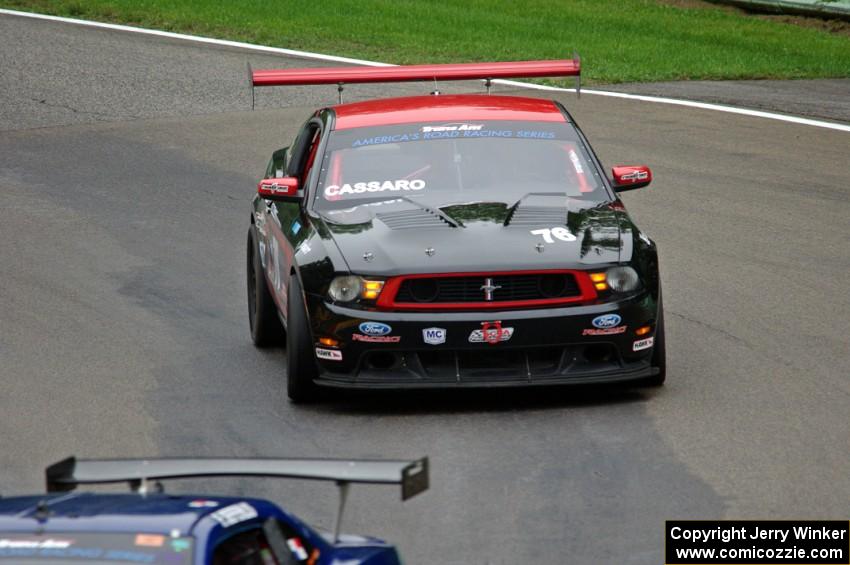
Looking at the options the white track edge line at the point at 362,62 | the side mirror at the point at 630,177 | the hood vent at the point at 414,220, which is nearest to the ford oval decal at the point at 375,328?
the hood vent at the point at 414,220

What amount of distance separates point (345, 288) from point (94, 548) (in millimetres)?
4302

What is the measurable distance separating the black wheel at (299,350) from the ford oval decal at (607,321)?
1.16 feet

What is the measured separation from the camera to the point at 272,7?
28188 mm

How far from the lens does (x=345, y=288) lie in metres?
8.38

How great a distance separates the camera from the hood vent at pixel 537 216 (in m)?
8.71

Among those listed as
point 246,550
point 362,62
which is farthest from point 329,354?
point 362,62

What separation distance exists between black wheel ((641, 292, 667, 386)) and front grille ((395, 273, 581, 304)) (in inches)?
23.8

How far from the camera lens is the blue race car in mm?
4176

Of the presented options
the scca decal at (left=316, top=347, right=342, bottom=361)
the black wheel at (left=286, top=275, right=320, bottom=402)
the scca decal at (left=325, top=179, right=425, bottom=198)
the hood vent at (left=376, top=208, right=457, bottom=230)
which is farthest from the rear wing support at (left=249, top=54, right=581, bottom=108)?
the scca decal at (left=316, top=347, right=342, bottom=361)

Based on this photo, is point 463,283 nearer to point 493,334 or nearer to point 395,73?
point 493,334

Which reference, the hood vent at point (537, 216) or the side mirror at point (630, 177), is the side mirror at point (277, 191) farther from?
the side mirror at point (630, 177)

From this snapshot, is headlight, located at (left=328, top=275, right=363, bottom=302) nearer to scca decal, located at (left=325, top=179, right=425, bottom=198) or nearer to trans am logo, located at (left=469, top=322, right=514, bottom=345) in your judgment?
trans am logo, located at (left=469, top=322, right=514, bottom=345)

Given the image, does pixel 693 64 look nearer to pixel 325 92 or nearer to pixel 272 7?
pixel 325 92

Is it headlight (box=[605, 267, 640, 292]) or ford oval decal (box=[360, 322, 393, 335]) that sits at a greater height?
headlight (box=[605, 267, 640, 292])
